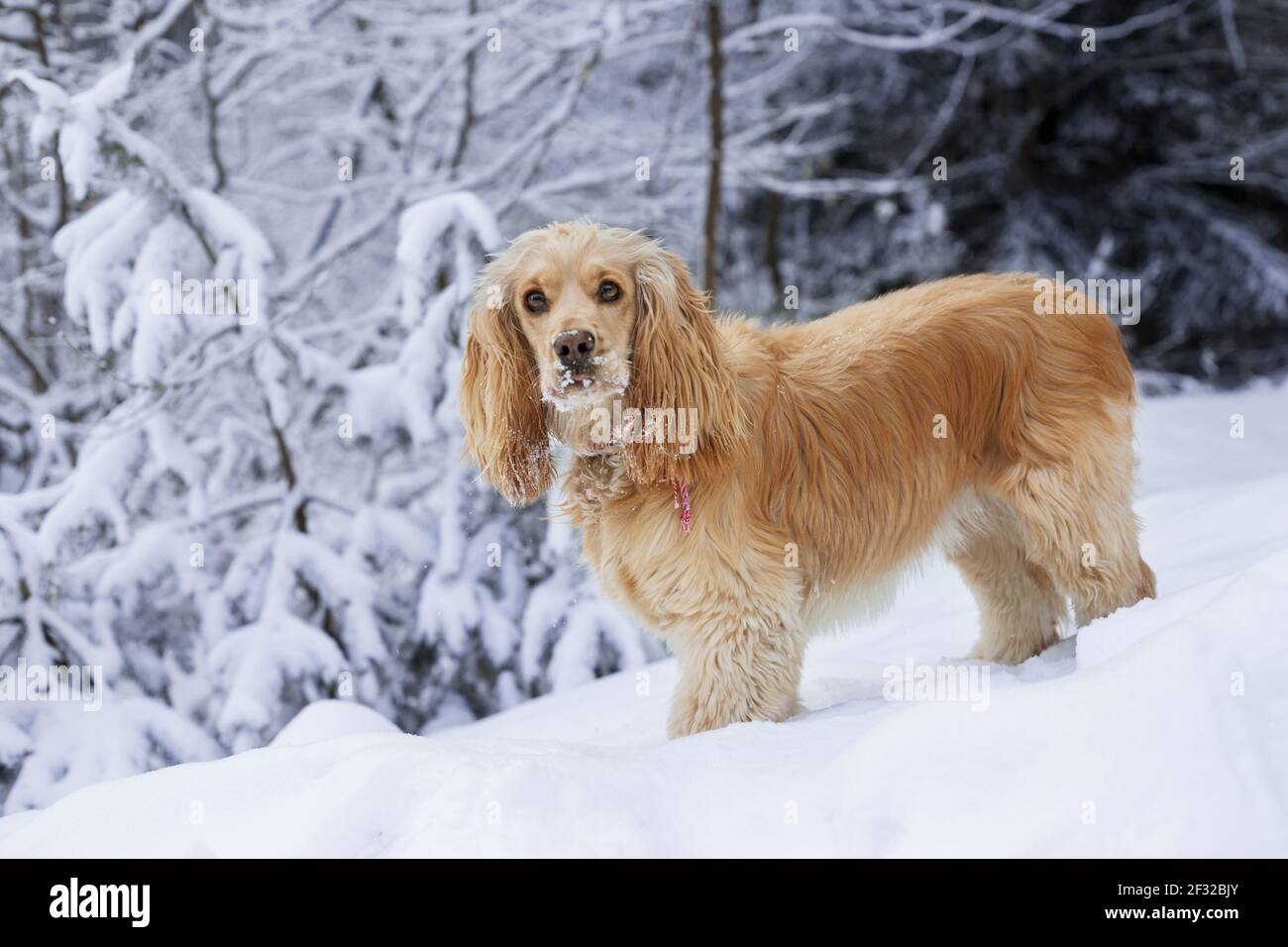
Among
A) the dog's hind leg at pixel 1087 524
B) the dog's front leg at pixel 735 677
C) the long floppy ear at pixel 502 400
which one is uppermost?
the long floppy ear at pixel 502 400

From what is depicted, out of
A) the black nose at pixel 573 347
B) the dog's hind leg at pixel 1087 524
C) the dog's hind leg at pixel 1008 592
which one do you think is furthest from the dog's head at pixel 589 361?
the dog's hind leg at pixel 1008 592

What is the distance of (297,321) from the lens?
6320mm

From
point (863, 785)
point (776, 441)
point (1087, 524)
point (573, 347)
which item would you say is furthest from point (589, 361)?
point (1087, 524)

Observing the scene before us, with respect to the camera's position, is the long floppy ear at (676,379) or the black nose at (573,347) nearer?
the black nose at (573,347)

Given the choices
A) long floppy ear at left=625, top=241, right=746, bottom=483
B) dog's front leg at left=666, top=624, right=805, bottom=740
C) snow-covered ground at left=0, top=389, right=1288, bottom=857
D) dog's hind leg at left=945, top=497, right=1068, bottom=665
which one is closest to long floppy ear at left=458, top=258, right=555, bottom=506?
long floppy ear at left=625, top=241, right=746, bottom=483

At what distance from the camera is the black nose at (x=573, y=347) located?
297cm

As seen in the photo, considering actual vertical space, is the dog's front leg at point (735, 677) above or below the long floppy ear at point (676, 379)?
below

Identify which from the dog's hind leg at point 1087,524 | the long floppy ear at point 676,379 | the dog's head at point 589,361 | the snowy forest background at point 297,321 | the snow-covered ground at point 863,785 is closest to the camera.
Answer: the snow-covered ground at point 863,785

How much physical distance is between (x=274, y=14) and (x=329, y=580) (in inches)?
127

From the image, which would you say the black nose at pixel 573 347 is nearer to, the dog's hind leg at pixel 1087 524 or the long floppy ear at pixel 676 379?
the long floppy ear at pixel 676 379

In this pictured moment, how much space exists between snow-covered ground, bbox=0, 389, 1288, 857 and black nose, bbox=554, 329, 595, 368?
967 mm

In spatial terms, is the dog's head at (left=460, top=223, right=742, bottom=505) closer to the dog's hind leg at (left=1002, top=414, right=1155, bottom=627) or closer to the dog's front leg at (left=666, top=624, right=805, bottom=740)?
the dog's front leg at (left=666, top=624, right=805, bottom=740)
